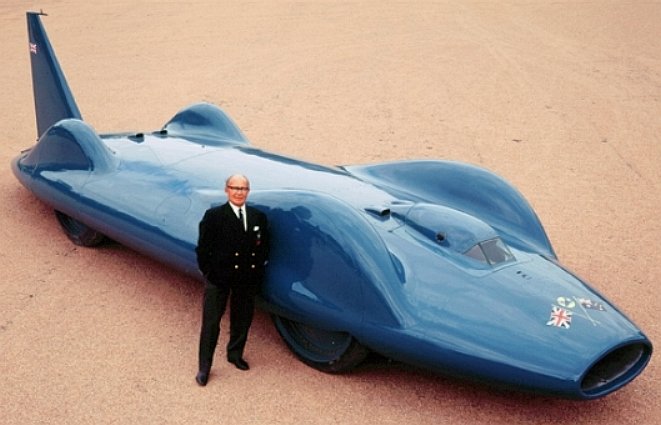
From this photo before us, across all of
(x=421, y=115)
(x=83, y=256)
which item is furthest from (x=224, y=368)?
(x=421, y=115)

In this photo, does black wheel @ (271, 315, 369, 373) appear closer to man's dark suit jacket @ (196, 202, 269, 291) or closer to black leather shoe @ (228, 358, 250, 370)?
black leather shoe @ (228, 358, 250, 370)

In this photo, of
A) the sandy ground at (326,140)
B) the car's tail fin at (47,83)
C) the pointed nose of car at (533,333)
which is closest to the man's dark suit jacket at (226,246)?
the sandy ground at (326,140)

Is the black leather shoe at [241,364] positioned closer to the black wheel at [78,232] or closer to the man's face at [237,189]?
the man's face at [237,189]

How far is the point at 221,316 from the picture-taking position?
6.43 metres

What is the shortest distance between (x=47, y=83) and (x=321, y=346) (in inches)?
222

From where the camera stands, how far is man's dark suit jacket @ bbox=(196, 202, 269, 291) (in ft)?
20.1

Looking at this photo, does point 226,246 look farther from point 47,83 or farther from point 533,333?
point 47,83

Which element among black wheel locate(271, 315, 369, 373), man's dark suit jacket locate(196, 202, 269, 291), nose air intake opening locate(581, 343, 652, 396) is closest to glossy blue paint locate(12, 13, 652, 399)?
nose air intake opening locate(581, 343, 652, 396)

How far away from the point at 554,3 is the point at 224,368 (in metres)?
21.7

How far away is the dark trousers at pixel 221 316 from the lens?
629cm

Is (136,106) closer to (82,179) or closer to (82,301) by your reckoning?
(82,179)

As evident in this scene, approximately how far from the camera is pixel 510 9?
24.6 metres

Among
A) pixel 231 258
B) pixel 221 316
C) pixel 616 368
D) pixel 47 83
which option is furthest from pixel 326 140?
pixel 616 368

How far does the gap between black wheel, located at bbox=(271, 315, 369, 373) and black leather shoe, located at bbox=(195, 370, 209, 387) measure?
2.47ft
